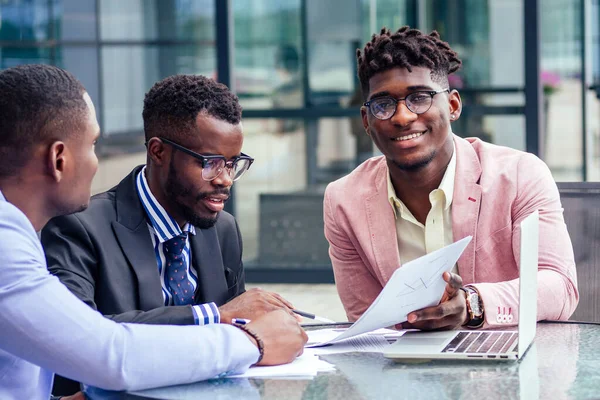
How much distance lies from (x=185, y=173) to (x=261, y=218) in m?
4.20

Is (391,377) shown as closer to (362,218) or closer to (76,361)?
(76,361)

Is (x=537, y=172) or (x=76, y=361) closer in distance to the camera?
(x=76, y=361)

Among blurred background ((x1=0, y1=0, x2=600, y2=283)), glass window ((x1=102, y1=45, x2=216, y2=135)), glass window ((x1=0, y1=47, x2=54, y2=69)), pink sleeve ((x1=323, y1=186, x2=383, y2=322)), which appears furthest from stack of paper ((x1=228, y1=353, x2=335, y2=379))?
glass window ((x1=0, y1=47, x2=54, y2=69))

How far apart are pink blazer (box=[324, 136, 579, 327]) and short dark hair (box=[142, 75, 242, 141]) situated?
50 cm

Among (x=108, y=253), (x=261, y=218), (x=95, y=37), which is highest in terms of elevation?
(x=95, y=37)

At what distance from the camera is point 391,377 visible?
1.82 meters

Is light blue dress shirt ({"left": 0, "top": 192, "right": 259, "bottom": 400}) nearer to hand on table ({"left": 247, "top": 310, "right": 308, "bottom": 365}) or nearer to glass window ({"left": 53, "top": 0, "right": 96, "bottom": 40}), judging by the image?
hand on table ({"left": 247, "top": 310, "right": 308, "bottom": 365})

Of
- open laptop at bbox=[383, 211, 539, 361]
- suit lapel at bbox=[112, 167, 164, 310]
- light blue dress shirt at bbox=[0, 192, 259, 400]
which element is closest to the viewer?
light blue dress shirt at bbox=[0, 192, 259, 400]

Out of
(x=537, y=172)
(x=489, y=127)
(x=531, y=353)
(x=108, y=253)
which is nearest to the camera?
(x=531, y=353)

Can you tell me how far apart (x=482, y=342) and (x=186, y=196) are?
2.89 ft

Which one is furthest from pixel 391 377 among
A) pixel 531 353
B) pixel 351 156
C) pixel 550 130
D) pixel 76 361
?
pixel 550 130

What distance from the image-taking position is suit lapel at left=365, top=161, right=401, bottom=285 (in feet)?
8.70

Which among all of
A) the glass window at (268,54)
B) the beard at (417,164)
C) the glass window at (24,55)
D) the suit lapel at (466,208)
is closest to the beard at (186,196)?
the beard at (417,164)

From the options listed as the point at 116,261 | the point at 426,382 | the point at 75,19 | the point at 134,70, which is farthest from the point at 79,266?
the point at 75,19
